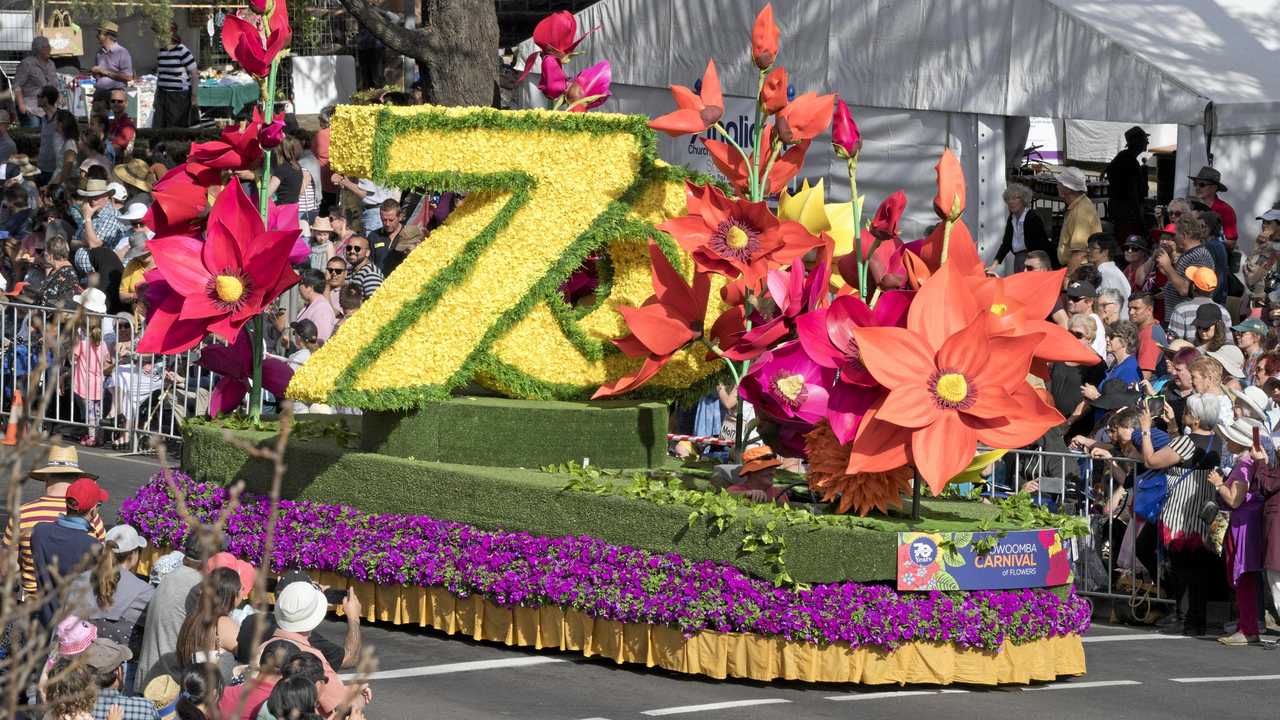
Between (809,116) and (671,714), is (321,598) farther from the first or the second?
(809,116)

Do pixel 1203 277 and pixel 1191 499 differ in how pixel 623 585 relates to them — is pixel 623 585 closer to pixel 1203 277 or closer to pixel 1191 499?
pixel 1191 499

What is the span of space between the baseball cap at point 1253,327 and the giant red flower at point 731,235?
4270 mm

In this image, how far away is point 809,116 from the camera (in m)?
Answer: 11.2

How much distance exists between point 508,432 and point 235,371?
2.35 meters

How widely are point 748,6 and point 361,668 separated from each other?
51.0 feet

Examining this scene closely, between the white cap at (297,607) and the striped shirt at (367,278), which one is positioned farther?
the striped shirt at (367,278)

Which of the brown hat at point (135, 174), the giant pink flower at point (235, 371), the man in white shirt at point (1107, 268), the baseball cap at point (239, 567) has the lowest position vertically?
the baseball cap at point (239, 567)

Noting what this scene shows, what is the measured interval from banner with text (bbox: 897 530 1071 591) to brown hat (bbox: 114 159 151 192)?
13.2 metres

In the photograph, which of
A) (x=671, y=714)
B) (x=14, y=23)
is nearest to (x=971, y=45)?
(x=671, y=714)

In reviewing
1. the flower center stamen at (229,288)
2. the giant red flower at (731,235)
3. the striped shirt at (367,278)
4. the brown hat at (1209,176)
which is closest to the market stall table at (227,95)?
the striped shirt at (367,278)

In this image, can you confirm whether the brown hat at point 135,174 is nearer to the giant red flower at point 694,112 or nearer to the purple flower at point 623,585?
the purple flower at point 623,585

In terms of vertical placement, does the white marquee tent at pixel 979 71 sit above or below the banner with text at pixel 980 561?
above

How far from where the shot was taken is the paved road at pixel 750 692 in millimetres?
9578

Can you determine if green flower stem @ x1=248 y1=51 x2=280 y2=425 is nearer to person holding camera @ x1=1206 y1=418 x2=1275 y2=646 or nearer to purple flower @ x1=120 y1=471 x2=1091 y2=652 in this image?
purple flower @ x1=120 y1=471 x2=1091 y2=652
